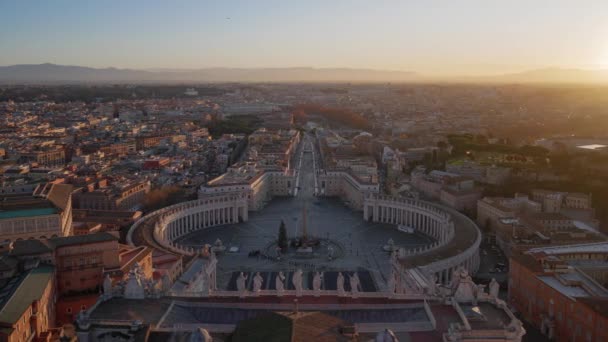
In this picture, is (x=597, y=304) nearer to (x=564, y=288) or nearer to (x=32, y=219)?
(x=564, y=288)

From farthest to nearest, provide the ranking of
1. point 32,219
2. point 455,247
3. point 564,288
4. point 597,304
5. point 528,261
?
point 455,247, point 32,219, point 528,261, point 564,288, point 597,304

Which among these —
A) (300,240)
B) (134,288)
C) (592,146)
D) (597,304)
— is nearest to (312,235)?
(300,240)

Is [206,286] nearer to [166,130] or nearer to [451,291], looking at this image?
[451,291]

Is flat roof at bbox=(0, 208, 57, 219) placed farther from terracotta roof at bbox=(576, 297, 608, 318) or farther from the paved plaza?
terracotta roof at bbox=(576, 297, 608, 318)

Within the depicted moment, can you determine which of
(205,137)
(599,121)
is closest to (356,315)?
(205,137)

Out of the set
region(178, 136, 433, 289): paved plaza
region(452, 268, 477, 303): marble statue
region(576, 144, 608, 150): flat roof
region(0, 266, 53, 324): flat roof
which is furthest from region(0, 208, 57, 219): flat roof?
Answer: region(576, 144, 608, 150): flat roof

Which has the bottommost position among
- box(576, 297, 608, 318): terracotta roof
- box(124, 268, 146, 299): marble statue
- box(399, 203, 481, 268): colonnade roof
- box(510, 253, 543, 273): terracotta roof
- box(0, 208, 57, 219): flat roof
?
box(399, 203, 481, 268): colonnade roof

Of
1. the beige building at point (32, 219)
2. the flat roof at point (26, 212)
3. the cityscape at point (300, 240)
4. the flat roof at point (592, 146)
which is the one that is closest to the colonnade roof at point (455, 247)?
the cityscape at point (300, 240)

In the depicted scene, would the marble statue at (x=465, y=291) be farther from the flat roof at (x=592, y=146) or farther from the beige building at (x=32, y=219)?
the flat roof at (x=592, y=146)
